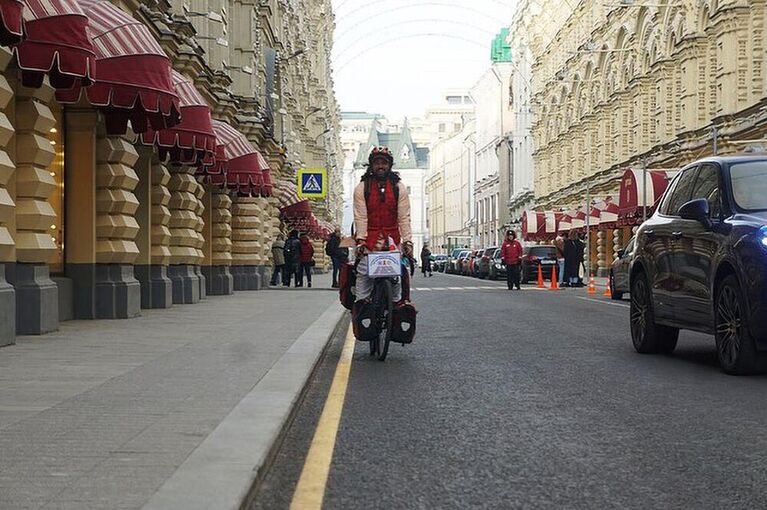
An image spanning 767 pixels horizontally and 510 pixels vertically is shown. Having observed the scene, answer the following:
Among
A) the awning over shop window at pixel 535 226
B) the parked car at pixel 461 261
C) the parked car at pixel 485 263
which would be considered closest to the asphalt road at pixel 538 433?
the parked car at pixel 485 263

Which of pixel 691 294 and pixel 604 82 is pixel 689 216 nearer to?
pixel 691 294

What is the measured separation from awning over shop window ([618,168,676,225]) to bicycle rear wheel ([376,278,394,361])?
21.8m

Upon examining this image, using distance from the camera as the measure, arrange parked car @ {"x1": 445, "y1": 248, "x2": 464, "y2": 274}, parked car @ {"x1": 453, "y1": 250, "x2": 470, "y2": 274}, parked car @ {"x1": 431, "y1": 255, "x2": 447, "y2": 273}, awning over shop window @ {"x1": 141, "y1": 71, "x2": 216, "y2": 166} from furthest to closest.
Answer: parked car @ {"x1": 431, "y1": 255, "x2": 447, "y2": 273}, parked car @ {"x1": 445, "y1": 248, "x2": 464, "y2": 274}, parked car @ {"x1": 453, "y1": 250, "x2": 470, "y2": 274}, awning over shop window @ {"x1": 141, "y1": 71, "x2": 216, "y2": 166}

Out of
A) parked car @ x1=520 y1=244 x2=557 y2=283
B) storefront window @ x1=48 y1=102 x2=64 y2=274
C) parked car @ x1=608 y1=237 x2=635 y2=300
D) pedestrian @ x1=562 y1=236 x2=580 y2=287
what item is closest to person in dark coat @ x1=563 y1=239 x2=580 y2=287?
pedestrian @ x1=562 y1=236 x2=580 y2=287

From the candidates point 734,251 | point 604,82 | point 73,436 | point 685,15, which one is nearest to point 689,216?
point 734,251

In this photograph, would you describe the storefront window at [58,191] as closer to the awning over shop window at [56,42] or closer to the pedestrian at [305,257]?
the awning over shop window at [56,42]

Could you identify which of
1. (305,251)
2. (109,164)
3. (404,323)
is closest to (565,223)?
(305,251)

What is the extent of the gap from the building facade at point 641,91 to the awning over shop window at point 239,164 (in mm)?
13412

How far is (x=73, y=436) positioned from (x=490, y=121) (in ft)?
375

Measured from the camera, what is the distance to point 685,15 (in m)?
43.3

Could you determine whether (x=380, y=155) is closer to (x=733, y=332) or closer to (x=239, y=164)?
(x=733, y=332)

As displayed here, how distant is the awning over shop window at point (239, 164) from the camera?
79.9 ft

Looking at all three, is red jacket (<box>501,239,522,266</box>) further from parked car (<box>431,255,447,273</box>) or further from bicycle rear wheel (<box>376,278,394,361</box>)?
parked car (<box>431,255,447,273</box>)

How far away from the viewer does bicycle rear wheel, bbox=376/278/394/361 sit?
405 inches
